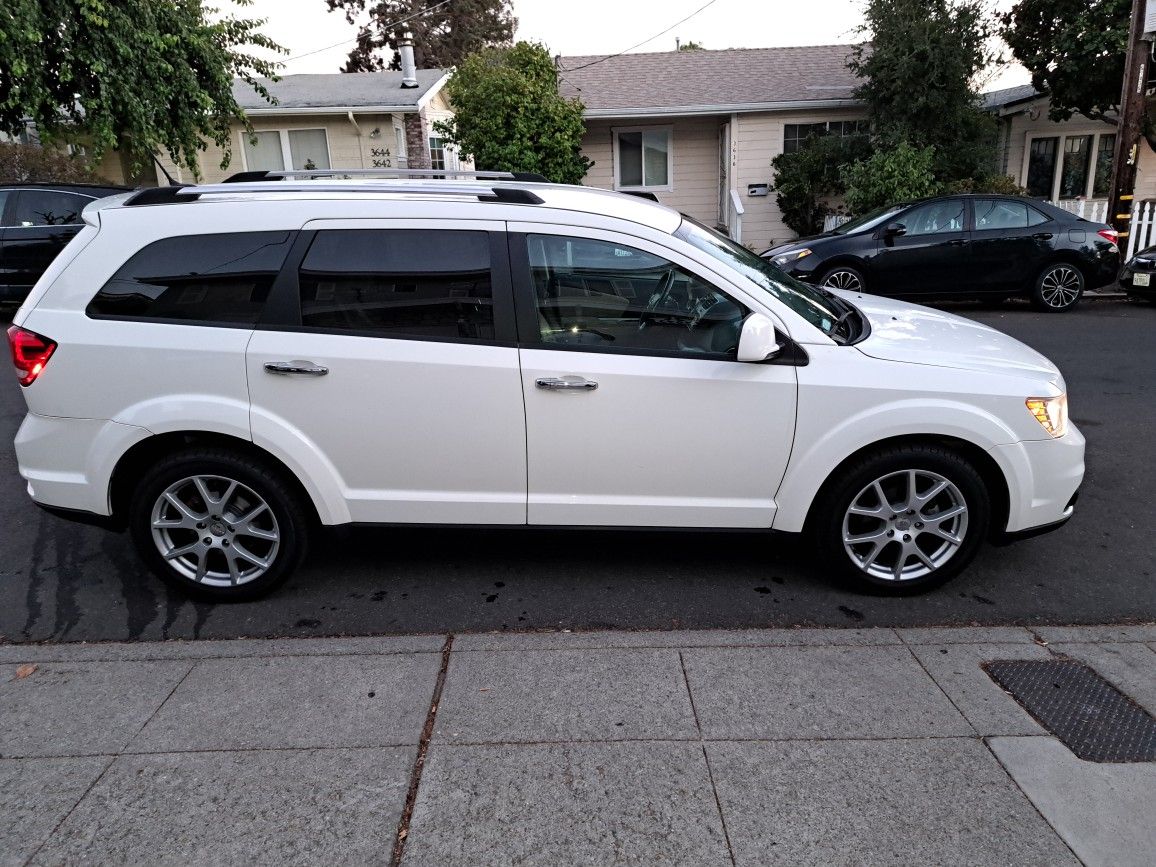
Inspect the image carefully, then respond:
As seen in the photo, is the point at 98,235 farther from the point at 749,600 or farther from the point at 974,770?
the point at 974,770

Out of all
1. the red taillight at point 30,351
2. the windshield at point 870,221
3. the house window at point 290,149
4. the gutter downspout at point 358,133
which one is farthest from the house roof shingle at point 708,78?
the red taillight at point 30,351

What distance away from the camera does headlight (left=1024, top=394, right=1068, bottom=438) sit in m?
3.70

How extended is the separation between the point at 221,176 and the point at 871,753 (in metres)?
22.7

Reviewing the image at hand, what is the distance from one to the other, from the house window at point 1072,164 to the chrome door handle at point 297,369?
2071 cm

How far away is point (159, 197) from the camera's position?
387 cm

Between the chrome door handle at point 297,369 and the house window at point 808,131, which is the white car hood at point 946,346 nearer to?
the chrome door handle at point 297,369

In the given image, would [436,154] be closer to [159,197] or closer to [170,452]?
[159,197]

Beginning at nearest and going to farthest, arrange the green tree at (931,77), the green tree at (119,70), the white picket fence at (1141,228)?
the green tree at (119,70), the white picket fence at (1141,228), the green tree at (931,77)

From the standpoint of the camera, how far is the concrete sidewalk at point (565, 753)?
2.47m

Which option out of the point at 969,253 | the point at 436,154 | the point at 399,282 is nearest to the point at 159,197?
the point at 399,282

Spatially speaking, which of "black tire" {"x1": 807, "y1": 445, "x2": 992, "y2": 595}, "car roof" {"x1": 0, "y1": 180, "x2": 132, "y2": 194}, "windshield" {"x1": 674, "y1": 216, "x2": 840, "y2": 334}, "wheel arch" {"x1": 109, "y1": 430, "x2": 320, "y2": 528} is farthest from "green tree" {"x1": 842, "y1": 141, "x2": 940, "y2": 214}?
"wheel arch" {"x1": 109, "y1": 430, "x2": 320, "y2": 528}

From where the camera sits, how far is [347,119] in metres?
20.4

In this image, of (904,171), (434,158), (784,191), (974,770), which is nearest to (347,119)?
(434,158)

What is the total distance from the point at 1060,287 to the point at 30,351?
39.0ft
